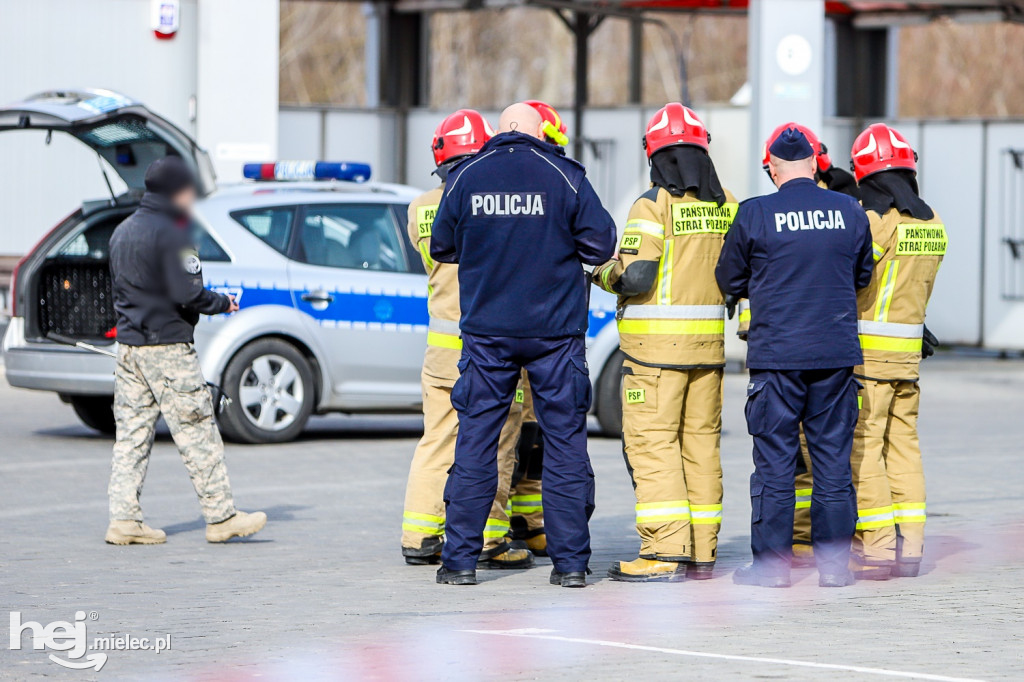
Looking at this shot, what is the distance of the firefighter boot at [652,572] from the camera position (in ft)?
23.3

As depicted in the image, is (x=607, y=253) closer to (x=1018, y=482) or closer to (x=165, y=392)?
(x=165, y=392)

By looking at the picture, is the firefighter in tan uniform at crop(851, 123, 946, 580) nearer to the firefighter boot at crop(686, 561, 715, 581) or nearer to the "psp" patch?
the firefighter boot at crop(686, 561, 715, 581)

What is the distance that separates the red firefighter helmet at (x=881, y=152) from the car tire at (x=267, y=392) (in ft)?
16.2

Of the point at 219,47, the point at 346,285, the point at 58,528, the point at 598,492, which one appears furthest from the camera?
the point at 219,47

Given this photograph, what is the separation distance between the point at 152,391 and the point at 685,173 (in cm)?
273

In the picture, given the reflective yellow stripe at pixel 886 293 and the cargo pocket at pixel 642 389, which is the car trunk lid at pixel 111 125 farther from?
the reflective yellow stripe at pixel 886 293

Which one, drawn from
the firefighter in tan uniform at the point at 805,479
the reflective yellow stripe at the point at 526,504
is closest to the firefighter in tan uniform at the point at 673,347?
the firefighter in tan uniform at the point at 805,479

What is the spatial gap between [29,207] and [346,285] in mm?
7650

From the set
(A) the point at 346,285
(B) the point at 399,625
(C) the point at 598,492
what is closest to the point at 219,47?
(A) the point at 346,285

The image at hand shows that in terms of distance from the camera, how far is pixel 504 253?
6766 mm

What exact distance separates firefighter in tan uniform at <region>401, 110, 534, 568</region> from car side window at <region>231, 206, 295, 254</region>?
12.9ft

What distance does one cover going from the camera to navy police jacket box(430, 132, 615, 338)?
22.2 feet

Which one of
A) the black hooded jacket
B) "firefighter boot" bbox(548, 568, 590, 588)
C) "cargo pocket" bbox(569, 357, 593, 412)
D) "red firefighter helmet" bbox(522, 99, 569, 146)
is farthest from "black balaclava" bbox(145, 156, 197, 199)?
"firefighter boot" bbox(548, 568, 590, 588)

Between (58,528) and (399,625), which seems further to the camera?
(58,528)
